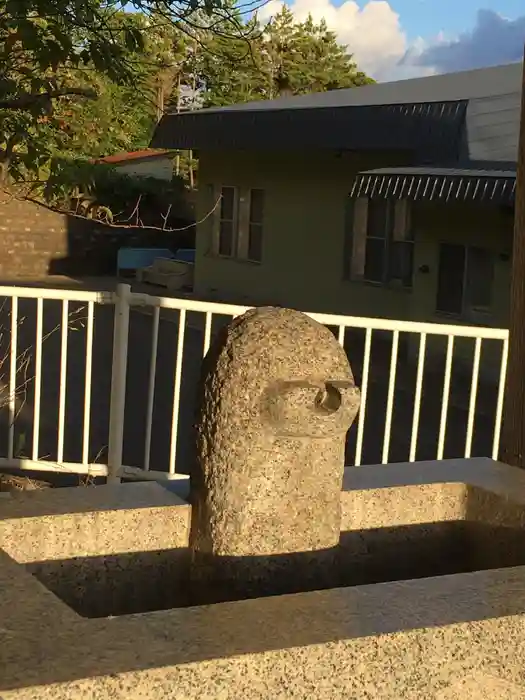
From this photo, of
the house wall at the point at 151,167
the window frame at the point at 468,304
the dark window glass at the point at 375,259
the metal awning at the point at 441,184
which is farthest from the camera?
the house wall at the point at 151,167

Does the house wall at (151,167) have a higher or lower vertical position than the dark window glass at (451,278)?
higher

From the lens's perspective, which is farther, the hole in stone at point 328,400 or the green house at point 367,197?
the green house at point 367,197

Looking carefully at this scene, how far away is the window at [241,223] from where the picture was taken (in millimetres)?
18688

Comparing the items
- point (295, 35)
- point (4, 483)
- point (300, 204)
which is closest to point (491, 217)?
point (300, 204)

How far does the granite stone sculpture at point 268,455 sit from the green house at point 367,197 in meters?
7.82

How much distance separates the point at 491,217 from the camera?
12.6 metres

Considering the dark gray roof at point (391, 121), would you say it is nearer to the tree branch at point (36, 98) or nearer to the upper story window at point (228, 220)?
the upper story window at point (228, 220)

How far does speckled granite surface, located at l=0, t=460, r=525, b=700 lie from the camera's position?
1.80 metres

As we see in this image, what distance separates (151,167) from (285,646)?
2953 centimetres

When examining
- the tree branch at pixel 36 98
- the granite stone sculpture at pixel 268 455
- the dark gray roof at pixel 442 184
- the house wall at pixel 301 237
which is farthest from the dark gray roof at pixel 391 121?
the granite stone sculpture at pixel 268 455

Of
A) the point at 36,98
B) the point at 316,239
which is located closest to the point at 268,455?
the point at 36,98

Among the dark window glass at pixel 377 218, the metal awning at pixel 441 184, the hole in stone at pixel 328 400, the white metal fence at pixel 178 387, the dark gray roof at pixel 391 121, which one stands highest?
the dark gray roof at pixel 391 121

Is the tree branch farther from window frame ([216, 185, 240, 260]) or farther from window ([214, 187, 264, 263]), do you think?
window frame ([216, 185, 240, 260])

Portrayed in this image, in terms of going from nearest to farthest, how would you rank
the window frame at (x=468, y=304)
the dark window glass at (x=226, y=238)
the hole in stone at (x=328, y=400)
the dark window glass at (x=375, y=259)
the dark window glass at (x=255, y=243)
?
the hole in stone at (x=328, y=400), the window frame at (x=468, y=304), the dark window glass at (x=375, y=259), the dark window glass at (x=255, y=243), the dark window glass at (x=226, y=238)
